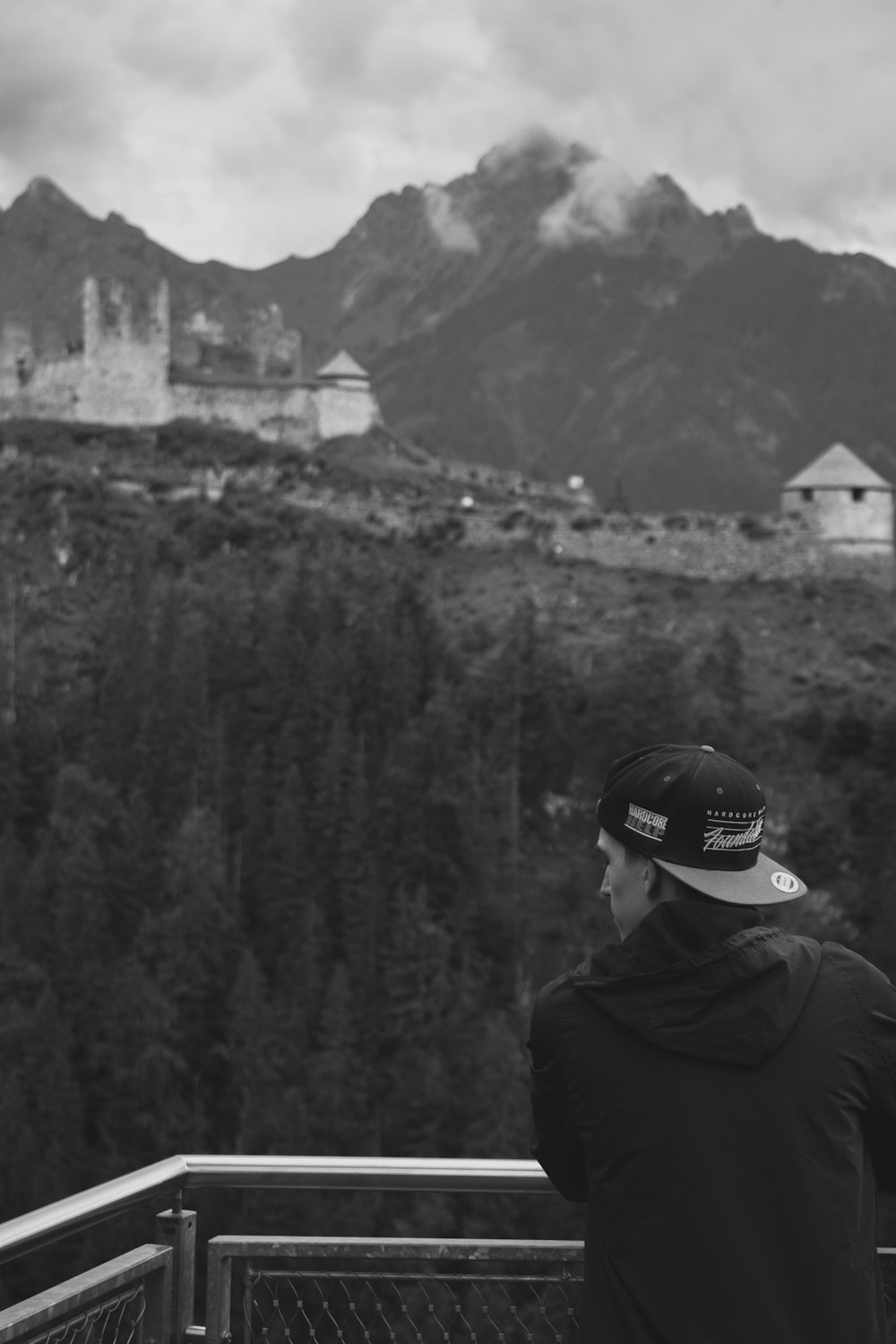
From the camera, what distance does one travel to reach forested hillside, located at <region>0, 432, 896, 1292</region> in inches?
1512

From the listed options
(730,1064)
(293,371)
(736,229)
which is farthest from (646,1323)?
(736,229)

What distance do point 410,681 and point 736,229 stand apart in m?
133

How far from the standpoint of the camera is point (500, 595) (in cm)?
5447

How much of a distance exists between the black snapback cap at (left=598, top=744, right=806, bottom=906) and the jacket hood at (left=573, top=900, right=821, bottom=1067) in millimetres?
75

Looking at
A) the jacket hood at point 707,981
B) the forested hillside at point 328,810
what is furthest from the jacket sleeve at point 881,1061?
the forested hillside at point 328,810

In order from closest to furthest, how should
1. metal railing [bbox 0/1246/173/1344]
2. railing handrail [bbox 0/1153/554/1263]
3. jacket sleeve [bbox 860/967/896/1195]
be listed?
jacket sleeve [bbox 860/967/896/1195] < metal railing [bbox 0/1246/173/1344] < railing handrail [bbox 0/1153/554/1263]

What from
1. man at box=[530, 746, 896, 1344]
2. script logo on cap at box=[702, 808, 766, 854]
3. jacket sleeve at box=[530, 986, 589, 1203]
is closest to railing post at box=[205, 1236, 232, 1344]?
jacket sleeve at box=[530, 986, 589, 1203]

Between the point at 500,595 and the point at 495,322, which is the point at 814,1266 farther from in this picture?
the point at 495,322

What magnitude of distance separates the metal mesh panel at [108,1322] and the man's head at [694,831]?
201 cm

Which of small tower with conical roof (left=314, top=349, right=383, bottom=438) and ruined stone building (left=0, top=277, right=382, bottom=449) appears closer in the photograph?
ruined stone building (left=0, top=277, right=382, bottom=449)

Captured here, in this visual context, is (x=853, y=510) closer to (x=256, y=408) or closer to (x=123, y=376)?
(x=256, y=408)

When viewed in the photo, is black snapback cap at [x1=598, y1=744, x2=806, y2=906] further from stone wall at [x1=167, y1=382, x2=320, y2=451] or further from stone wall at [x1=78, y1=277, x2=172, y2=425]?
stone wall at [x1=78, y1=277, x2=172, y2=425]

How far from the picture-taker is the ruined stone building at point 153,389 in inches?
2702

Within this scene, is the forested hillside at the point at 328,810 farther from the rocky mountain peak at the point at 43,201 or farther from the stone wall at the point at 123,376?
the rocky mountain peak at the point at 43,201
